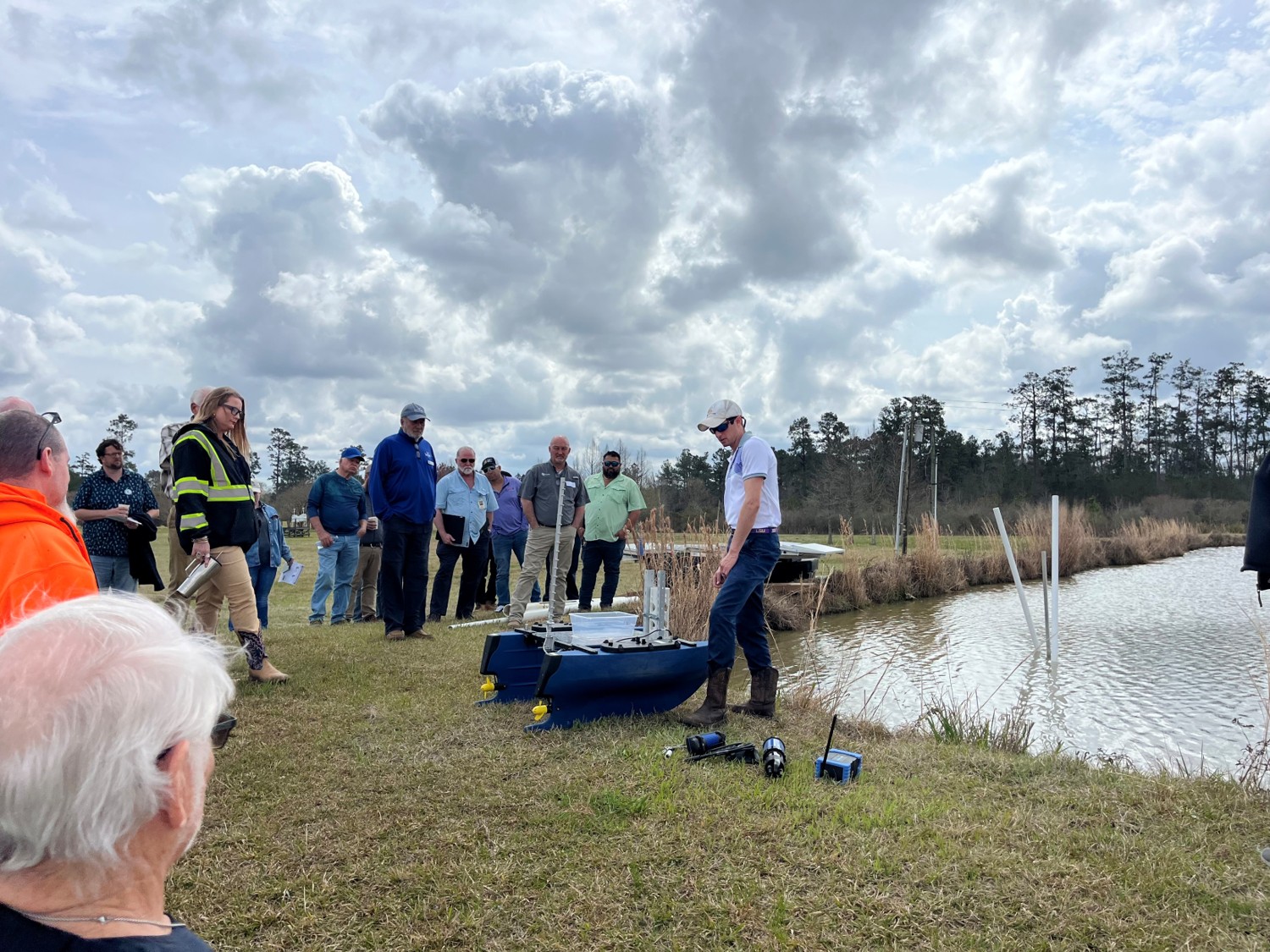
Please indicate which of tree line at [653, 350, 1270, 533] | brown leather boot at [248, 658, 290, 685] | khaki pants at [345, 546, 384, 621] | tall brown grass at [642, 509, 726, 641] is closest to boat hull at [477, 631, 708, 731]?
brown leather boot at [248, 658, 290, 685]

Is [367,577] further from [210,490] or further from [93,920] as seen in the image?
[93,920]

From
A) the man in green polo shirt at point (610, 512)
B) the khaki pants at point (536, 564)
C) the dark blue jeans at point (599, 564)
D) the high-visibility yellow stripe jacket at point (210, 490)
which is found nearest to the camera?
the high-visibility yellow stripe jacket at point (210, 490)

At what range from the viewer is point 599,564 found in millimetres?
10086

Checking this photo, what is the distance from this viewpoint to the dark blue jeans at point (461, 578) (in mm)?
9711

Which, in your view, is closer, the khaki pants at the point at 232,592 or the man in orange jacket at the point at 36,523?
the man in orange jacket at the point at 36,523

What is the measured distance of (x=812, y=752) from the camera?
472 centimetres

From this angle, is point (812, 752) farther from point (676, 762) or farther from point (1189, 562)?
point (1189, 562)

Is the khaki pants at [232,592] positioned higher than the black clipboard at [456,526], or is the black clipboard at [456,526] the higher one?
the black clipboard at [456,526]

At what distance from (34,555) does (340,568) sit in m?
7.13

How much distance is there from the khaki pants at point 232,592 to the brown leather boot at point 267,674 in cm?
36

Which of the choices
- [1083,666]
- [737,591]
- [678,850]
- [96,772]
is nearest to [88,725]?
[96,772]

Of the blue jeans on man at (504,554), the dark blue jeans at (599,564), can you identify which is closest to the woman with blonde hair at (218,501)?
the dark blue jeans at (599,564)

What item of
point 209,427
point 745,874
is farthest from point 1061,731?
point 209,427

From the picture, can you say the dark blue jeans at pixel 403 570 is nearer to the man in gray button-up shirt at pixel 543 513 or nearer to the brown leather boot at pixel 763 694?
the man in gray button-up shirt at pixel 543 513
